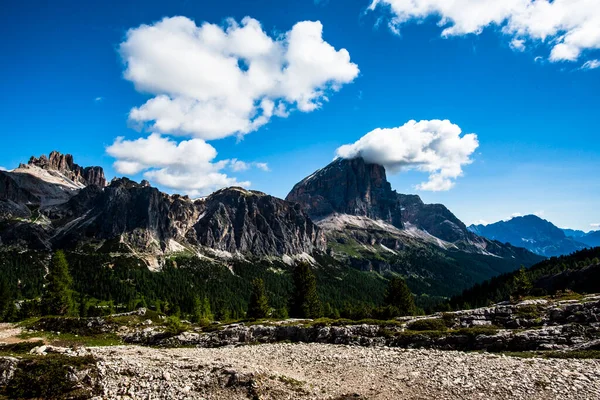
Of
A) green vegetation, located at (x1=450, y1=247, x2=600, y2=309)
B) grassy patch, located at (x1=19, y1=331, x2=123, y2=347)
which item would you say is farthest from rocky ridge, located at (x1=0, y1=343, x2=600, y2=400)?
green vegetation, located at (x1=450, y1=247, x2=600, y2=309)

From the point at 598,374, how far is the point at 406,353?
15780 mm

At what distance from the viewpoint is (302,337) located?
50188 mm

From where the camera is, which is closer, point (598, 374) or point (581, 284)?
point (598, 374)

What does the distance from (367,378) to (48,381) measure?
25009 mm

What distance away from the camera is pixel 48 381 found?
26.0m

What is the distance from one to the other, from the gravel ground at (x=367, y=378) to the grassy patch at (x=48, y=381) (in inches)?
65.2

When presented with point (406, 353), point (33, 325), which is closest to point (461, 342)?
point (406, 353)

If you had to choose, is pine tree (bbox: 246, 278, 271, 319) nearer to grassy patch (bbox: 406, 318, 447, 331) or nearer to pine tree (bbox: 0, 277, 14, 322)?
grassy patch (bbox: 406, 318, 447, 331)

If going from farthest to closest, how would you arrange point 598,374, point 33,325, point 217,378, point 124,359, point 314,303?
point 314,303
point 33,325
point 124,359
point 217,378
point 598,374

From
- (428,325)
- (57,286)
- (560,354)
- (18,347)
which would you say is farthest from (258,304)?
(560,354)

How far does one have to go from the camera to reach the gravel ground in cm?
2452

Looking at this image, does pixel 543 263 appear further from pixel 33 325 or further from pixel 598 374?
pixel 33 325

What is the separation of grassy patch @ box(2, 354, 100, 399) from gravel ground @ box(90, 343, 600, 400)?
1.66m

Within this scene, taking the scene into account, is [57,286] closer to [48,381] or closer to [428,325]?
[48,381]
